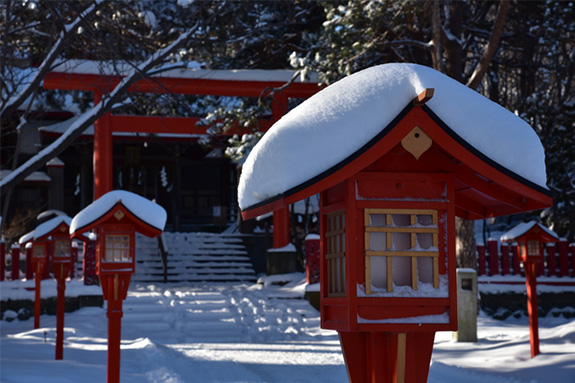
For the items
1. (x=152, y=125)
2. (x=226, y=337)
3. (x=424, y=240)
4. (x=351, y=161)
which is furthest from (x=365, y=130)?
(x=152, y=125)

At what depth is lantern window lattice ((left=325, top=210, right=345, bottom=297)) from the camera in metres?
4.23

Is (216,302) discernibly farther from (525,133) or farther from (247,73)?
(525,133)

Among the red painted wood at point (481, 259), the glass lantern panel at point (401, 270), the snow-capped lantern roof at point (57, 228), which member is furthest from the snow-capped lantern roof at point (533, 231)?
the snow-capped lantern roof at point (57, 228)

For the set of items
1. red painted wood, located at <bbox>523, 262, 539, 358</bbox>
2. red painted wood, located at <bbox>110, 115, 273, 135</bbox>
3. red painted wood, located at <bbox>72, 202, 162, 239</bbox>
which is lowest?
red painted wood, located at <bbox>523, 262, 539, 358</bbox>

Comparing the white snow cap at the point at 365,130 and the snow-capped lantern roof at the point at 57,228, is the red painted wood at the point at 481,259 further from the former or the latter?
the white snow cap at the point at 365,130

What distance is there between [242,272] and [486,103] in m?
17.4

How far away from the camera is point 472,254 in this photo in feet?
44.9

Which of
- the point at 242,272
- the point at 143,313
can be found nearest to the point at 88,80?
the point at 143,313

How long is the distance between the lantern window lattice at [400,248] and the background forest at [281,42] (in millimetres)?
6712

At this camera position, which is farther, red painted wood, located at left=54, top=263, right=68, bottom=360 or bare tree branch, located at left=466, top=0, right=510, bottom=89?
bare tree branch, located at left=466, top=0, right=510, bottom=89

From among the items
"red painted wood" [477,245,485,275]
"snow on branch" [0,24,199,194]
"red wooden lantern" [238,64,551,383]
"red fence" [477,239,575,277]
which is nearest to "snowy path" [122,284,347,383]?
"snow on branch" [0,24,199,194]

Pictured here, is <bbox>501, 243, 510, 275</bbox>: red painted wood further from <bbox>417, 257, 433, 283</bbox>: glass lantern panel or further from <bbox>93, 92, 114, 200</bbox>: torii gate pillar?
<bbox>417, 257, 433, 283</bbox>: glass lantern panel

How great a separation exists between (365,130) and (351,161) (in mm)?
203

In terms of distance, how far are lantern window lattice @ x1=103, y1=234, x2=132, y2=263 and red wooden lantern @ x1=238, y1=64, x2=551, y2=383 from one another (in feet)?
13.2
